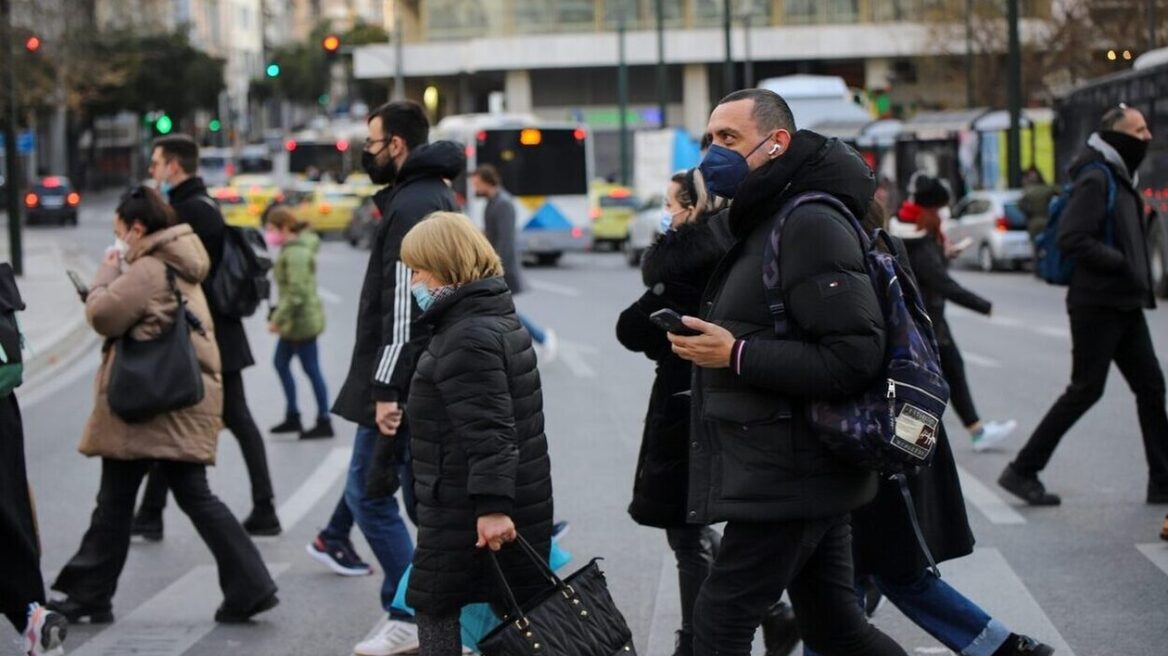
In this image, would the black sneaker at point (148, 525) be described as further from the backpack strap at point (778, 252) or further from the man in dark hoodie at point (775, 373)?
the backpack strap at point (778, 252)

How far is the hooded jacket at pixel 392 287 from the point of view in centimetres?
630

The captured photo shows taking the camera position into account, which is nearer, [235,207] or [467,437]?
[467,437]

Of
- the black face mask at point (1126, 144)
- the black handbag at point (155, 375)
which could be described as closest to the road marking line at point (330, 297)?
the black face mask at point (1126, 144)

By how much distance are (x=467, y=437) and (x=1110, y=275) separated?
13.9 ft

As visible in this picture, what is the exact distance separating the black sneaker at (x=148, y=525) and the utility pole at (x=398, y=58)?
5519 cm

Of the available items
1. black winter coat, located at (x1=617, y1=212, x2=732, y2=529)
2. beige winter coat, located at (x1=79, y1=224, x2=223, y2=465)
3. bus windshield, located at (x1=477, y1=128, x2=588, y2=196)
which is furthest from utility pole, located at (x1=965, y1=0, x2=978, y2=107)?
black winter coat, located at (x1=617, y1=212, x2=732, y2=529)

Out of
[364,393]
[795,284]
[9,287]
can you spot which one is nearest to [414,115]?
[364,393]

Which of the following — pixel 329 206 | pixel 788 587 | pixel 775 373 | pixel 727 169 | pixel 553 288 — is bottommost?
pixel 553 288

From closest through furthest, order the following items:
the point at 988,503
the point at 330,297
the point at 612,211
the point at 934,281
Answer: the point at 988,503
the point at 934,281
the point at 330,297
the point at 612,211

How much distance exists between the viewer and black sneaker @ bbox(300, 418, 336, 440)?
12414 mm

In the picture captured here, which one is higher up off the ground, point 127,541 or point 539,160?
point 539,160

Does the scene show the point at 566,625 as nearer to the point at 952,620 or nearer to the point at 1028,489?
the point at 952,620

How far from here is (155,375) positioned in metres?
6.97

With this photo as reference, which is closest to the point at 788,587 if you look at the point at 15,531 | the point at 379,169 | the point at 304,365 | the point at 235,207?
the point at 15,531
